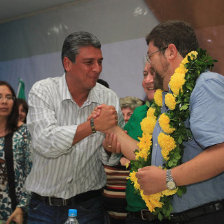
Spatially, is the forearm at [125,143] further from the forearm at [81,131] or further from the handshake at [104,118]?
the forearm at [81,131]

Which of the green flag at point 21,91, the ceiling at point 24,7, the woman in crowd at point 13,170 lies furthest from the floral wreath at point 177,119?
the green flag at point 21,91

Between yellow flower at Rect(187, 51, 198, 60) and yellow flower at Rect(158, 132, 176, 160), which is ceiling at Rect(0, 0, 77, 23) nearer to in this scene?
yellow flower at Rect(187, 51, 198, 60)

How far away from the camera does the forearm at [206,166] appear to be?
120cm

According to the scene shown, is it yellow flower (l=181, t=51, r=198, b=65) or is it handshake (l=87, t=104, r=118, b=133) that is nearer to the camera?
yellow flower (l=181, t=51, r=198, b=65)

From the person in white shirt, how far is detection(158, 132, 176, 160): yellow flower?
0.48 m

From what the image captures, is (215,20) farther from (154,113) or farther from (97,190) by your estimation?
(97,190)

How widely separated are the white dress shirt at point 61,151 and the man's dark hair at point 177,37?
2.30ft

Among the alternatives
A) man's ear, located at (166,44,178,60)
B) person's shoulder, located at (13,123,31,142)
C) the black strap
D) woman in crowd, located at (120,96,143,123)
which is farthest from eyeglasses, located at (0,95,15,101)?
man's ear, located at (166,44,178,60)

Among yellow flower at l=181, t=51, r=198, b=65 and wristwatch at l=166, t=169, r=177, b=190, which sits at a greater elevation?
yellow flower at l=181, t=51, r=198, b=65

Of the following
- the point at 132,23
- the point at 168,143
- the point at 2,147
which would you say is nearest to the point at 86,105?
the point at 168,143

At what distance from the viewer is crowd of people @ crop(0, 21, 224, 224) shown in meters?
1.31

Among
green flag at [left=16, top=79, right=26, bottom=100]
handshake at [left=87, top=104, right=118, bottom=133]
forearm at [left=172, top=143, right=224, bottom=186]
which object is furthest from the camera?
green flag at [left=16, top=79, right=26, bottom=100]

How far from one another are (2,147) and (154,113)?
1.57 meters

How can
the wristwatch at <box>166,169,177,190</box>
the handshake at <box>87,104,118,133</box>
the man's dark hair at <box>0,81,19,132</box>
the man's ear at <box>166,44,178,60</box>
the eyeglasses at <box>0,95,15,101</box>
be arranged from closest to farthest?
1. the wristwatch at <box>166,169,177,190</box>
2. the man's ear at <box>166,44,178,60</box>
3. the handshake at <box>87,104,118,133</box>
4. the man's dark hair at <box>0,81,19,132</box>
5. the eyeglasses at <box>0,95,15,101</box>
